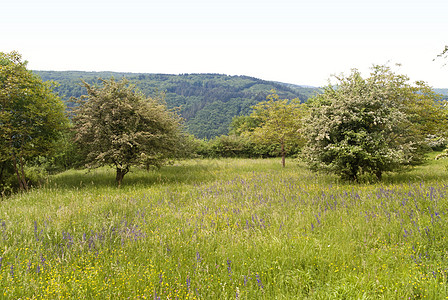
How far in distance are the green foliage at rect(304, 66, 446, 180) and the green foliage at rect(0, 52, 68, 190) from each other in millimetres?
11798

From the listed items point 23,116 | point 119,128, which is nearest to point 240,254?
point 119,128

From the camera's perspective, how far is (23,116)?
962cm

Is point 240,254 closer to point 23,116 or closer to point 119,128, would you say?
point 119,128

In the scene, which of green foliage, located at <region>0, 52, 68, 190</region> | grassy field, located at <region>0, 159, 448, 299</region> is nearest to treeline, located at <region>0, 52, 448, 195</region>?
green foliage, located at <region>0, 52, 68, 190</region>

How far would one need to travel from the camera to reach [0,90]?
8820 millimetres

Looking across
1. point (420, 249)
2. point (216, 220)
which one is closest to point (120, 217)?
point (216, 220)

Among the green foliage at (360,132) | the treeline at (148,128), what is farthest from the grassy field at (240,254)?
the treeline at (148,128)

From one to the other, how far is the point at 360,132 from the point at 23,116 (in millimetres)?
13867

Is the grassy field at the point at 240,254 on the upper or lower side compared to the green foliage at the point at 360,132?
lower

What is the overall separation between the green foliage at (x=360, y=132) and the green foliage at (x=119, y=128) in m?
7.17

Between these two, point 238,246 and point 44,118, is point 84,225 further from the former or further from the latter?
point 44,118

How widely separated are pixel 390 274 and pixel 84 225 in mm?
5800

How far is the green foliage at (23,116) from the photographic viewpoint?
9.18 meters

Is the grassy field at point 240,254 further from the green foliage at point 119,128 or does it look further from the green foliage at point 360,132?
Result: the green foliage at point 119,128
